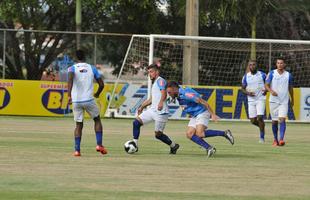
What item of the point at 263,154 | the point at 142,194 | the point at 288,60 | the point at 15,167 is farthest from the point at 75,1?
the point at 142,194

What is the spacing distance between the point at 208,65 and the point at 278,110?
1470 cm

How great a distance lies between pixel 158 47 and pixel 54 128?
10.4m

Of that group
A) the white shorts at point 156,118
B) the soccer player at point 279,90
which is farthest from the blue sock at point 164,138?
the soccer player at point 279,90

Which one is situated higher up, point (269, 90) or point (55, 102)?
point (269, 90)

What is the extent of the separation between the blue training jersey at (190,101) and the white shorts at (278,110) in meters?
4.71

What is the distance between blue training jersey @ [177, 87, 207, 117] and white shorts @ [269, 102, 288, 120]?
15.4 ft

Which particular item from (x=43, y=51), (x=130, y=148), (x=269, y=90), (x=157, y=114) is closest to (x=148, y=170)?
(x=130, y=148)

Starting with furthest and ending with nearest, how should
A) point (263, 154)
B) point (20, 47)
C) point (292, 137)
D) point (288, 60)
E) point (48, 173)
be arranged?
point (20, 47) → point (288, 60) → point (292, 137) → point (263, 154) → point (48, 173)

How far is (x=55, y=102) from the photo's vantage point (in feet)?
110

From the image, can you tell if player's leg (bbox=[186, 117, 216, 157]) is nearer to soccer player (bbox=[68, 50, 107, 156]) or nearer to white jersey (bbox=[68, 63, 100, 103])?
soccer player (bbox=[68, 50, 107, 156])

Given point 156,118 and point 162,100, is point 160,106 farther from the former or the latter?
point 156,118

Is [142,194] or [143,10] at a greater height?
[143,10]

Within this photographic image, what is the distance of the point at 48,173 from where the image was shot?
13727 mm

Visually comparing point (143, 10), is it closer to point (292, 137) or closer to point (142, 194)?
point (292, 137)
